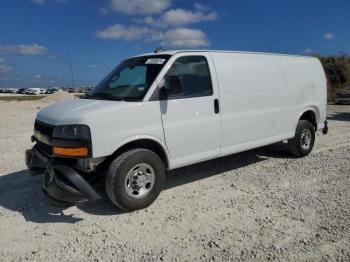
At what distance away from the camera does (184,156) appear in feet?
17.4

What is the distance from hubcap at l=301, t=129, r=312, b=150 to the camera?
292 inches

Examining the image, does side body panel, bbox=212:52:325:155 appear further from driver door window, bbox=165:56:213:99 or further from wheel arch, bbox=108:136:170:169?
wheel arch, bbox=108:136:170:169

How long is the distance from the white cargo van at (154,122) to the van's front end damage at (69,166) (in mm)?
12

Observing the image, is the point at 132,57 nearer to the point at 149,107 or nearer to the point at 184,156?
the point at 149,107

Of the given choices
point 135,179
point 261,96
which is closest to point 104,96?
point 135,179

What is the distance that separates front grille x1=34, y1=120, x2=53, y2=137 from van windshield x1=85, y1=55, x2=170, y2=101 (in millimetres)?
858

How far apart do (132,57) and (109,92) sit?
37.3 inches

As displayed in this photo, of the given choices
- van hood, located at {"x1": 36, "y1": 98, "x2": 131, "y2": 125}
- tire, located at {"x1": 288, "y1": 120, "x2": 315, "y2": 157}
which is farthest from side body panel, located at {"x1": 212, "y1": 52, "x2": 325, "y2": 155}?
van hood, located at {"x1": 36, "y1": 98, "x2": 131, "y2": 125}

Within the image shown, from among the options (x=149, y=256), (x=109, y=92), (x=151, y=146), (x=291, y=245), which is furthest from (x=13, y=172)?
(x=291, y=245)

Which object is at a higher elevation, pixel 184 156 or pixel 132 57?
pixel 132 57

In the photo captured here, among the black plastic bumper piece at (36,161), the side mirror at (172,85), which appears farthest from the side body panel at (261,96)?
the black plastic bumper piece at (36,161)

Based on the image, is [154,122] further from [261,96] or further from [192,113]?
[261,96]

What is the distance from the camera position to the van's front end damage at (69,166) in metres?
4.32

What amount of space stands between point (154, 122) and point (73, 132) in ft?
3.62
